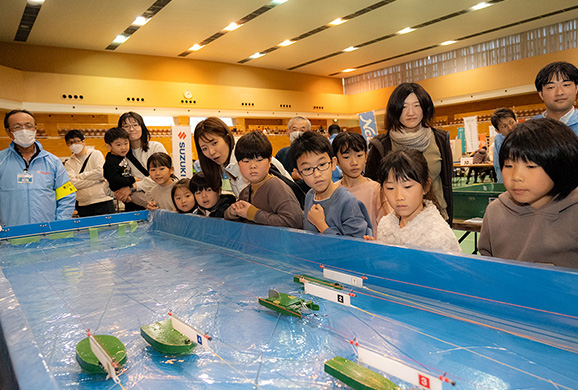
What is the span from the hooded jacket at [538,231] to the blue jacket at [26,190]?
316 cm

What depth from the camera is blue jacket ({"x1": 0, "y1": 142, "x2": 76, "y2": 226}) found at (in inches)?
121

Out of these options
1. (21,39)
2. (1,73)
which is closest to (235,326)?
(1,73)

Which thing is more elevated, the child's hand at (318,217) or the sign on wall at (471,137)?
the sign on wall at (471,137)

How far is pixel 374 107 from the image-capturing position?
1272cm

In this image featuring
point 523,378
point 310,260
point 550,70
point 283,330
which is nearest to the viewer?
point 523,378

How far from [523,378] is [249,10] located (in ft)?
24.3

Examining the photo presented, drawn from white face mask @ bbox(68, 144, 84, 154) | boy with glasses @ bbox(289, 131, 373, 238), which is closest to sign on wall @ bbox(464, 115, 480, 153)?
white face mask @ bbox(68, 144, 84, 154)

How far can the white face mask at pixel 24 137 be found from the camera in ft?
9.89

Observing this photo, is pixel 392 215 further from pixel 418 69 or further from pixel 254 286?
pixel 418 69

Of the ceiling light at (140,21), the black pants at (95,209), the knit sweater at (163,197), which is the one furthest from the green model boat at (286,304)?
the ceiling light at (140,21)

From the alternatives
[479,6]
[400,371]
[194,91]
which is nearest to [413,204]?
[400,371]

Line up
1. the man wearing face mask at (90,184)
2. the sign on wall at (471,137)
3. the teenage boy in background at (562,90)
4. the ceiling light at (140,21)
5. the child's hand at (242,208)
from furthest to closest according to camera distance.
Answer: the sign on wall at (471,137), the ceiling light at (140,21), the man wearing face mask at (90,184), the teenage boy in background at (562,90), the child's hand at (242,208)

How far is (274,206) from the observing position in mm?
2080

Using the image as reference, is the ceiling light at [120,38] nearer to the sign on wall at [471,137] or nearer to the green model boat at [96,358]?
the sign on wall at [471,137]
